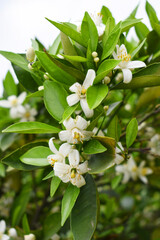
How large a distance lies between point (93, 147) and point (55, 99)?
0.56ft

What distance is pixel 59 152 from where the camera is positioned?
2.26 ft

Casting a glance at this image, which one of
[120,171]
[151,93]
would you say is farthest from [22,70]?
[120,171]

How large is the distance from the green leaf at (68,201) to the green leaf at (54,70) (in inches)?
11.6

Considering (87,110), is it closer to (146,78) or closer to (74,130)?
(74,130)

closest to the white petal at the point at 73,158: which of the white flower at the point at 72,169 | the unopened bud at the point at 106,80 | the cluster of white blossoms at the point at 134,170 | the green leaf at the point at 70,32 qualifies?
the white flower at the point at 72,169

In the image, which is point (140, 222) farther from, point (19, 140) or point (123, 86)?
point (123, 86)

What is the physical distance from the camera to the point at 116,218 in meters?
1.65

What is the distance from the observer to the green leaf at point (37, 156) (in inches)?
28.4

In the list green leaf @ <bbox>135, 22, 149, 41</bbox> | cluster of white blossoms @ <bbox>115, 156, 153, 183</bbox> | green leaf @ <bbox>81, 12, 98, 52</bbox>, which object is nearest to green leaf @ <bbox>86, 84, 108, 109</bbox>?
green leaf @ <bbox>81, 12, 98, 52</bbox>

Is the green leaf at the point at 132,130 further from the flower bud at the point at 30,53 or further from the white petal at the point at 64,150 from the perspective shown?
the flower bud at the point at 30,53

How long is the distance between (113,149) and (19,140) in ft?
2.06

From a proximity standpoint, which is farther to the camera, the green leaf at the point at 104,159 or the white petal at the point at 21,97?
the white petal at the point at 21,97

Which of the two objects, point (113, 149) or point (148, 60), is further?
point (148, 60)

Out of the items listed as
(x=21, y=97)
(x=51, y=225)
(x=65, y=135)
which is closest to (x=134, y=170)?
(x=51, y=225)
